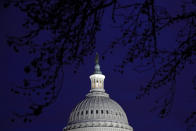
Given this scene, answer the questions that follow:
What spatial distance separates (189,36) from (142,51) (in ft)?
4.98

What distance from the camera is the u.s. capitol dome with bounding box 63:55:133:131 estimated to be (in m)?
148

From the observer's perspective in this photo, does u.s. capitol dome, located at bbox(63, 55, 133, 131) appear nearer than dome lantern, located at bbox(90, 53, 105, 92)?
Yes

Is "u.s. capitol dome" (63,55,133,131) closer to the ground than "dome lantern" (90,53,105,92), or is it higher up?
closer to the ground

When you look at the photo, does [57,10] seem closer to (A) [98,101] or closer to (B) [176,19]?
(B) [176,19]

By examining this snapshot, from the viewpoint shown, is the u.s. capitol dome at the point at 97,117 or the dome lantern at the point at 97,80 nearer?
the u.s. capitol dome at the point at 97,117

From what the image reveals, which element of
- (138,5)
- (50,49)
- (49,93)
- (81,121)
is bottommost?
(49,93)

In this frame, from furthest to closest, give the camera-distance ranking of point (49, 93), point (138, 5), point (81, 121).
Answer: point (81, 121) → point (138, 5) → point (49, 93)

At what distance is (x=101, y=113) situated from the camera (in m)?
149

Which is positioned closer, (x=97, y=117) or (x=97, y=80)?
(x=97, y=117)

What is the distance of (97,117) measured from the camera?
14875cm

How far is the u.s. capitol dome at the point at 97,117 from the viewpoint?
147750 millimetres

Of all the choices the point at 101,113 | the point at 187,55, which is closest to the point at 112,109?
the point at 101,113

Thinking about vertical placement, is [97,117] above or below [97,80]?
below

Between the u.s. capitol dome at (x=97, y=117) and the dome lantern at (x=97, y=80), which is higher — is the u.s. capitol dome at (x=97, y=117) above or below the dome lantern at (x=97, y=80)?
below
